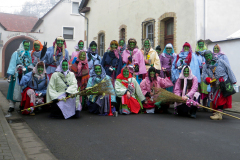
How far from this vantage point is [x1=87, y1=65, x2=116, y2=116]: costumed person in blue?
7.29 metres

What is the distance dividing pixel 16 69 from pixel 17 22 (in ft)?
106

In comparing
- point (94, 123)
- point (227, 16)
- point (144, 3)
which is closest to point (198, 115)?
point (94, 123)

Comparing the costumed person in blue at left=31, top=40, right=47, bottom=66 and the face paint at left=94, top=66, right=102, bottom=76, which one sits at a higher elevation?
the costumed person in blue at left=31, top=40, right=47, bottom=66

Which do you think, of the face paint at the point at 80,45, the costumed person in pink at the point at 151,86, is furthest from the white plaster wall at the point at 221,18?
the face paint at the point at 80,45

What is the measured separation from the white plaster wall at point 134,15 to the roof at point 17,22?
18.4 metres

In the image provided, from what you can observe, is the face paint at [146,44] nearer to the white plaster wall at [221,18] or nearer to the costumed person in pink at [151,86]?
the costumed person in pink at [151,86]

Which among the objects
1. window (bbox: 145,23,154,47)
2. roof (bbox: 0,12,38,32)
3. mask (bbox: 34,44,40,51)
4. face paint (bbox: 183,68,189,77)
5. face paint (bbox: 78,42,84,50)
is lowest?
face paint (bbox: 183,68,189,77)

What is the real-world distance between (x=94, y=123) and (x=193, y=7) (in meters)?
7.10

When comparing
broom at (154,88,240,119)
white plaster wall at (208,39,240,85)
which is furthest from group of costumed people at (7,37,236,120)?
white plaster wall at (208,39,240,85)

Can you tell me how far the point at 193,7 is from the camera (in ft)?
36.0

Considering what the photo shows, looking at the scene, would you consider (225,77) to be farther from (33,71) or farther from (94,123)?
(33,71)

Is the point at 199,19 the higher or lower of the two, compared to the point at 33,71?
higher

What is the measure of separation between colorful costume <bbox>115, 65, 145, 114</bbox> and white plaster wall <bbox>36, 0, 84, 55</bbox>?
25.7m

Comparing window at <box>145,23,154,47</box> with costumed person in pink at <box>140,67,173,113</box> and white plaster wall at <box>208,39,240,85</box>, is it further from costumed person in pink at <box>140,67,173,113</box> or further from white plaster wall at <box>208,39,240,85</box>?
costumed person in pink at <box>140,67,173,113</box>
